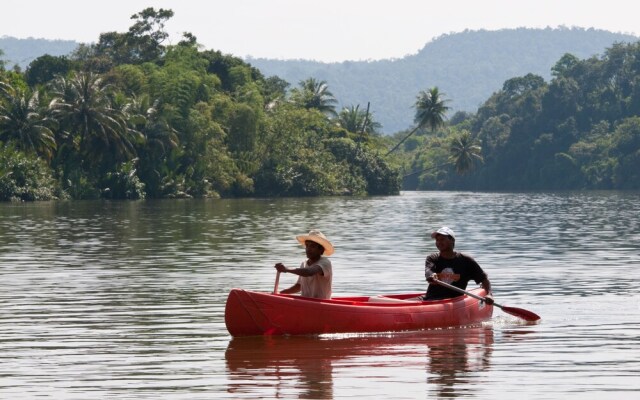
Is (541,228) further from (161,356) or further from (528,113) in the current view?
(528,113)

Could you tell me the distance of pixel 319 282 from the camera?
14.9m

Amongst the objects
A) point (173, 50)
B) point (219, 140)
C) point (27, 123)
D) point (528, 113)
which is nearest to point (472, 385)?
point (27, 123)

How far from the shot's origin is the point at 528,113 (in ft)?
498

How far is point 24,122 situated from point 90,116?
4.57 m

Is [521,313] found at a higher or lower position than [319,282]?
lower

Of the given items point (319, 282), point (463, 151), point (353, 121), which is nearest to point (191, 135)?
point (353, 121)

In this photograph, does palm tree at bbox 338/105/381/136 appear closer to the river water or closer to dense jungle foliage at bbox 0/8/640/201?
dense jungle foliage at bbox 0/8/640/201

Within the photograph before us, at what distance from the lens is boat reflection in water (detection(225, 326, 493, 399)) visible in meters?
11.6

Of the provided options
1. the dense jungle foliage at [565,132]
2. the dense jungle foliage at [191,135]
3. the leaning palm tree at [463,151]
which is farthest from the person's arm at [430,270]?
the dense jungle foliage at [565,132]

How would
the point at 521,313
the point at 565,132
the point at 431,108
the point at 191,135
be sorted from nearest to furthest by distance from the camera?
the point at 521,313, the point at 191,135, the point at 431,108, the point at 565,132

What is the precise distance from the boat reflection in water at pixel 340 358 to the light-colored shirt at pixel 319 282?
0.57 metres

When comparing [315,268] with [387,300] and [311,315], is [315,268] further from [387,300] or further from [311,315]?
[387,300]

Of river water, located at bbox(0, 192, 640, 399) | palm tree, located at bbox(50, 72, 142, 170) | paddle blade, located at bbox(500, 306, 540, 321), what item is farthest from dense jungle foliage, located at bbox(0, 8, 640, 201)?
paddle blade, located at bbox(500, 306, 540, 321)

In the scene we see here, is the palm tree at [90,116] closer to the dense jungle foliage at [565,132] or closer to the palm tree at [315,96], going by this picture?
the palm tree at [315,96]
